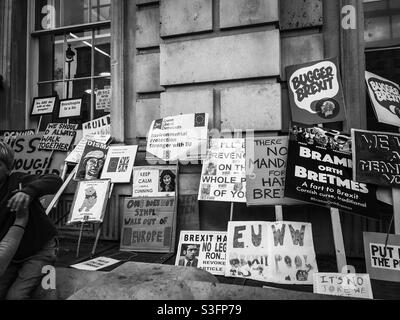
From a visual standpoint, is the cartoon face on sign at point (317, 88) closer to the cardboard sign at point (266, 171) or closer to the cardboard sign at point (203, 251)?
the cardboard sign at point (266, 171)

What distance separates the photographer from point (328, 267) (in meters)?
4.10

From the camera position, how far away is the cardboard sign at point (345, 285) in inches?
121

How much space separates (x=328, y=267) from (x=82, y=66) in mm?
5361

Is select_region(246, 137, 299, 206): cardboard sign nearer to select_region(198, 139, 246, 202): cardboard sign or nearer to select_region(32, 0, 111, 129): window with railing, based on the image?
select_region(198, 139, 246, 202): cardboard sign

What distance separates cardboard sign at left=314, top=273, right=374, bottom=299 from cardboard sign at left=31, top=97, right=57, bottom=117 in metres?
Answer: 5.52

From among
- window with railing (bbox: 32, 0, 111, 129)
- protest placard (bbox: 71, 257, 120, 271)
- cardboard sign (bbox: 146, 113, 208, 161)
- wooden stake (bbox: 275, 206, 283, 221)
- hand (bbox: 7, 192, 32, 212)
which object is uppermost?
window with railing (bbox: 32, 0, 111, 129)

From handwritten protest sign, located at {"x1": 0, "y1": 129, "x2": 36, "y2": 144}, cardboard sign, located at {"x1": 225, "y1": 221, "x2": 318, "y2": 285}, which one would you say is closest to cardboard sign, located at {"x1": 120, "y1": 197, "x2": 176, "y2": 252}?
cardboard sign, located at {"x1": 225, "y1": 221, "x2": 318, "y2": 285}

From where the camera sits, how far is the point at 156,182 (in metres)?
5.09

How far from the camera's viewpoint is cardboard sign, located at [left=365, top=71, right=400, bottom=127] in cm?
436

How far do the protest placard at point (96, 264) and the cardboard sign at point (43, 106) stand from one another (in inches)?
133

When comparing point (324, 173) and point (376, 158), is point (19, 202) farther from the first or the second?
point (376, 158)

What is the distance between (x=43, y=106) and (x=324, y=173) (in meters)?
5.29

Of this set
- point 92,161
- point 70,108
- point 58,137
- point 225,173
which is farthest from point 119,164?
point 70,108
